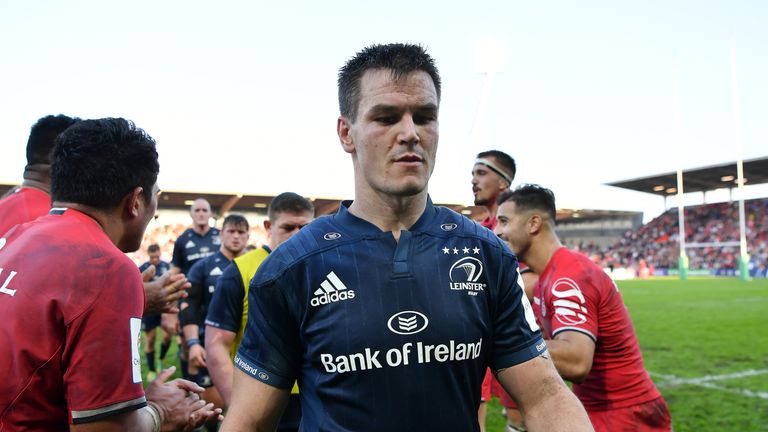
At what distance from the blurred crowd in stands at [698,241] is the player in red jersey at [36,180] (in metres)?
49.8

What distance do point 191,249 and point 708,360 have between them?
31.7 ft

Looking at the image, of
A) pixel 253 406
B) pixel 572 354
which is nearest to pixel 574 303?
pixel 572 354

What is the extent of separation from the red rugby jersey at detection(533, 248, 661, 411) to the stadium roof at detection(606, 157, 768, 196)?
152ft

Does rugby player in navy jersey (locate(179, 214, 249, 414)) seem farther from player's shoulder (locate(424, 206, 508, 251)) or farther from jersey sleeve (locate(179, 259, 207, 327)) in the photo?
player's shoulder (locate(424, 206, 508, 251))

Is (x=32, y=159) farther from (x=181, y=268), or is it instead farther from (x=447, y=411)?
Result: (x=181, y=268)

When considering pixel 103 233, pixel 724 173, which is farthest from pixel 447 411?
pixel 724 173

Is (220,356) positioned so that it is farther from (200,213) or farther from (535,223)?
(200,213)

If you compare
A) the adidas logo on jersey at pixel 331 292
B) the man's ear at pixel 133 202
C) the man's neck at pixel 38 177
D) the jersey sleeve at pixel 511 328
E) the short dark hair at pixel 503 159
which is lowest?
the jersey sleeve at pixel 511 328

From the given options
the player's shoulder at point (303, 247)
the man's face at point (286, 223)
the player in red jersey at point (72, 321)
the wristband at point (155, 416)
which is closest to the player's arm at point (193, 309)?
the man's face at point (286, 223)

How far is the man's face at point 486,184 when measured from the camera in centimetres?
626

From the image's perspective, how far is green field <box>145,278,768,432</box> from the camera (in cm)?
728

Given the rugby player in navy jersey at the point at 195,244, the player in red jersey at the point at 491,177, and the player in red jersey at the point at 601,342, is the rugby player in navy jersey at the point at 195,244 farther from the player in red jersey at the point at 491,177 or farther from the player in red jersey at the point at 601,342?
the player in red jersey at the point at 601,342

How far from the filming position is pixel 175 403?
258cm

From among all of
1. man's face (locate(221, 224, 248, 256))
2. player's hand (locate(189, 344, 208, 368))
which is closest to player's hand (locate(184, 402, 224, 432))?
player's hand (locate(189, 344, 208, 368))
